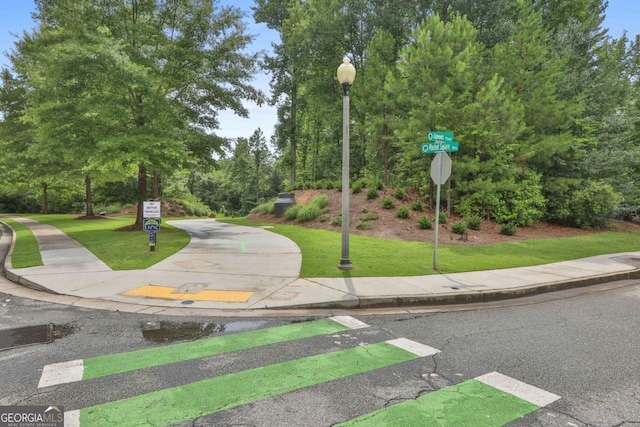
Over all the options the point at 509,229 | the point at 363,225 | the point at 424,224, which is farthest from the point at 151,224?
the point at 509,229

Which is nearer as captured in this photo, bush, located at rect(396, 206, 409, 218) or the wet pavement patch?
the wet pavement patch

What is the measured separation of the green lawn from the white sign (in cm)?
115

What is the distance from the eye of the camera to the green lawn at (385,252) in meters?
8.50

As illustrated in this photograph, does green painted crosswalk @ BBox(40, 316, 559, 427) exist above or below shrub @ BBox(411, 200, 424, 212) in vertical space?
below

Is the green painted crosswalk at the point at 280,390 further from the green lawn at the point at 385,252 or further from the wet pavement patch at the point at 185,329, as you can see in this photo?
the green lawn at the point at 385,252

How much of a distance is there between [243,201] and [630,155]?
49.1 m

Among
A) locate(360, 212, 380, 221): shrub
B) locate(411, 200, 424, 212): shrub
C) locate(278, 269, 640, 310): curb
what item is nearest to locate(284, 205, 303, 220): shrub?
locate(360, 212, 380, 221): shrub

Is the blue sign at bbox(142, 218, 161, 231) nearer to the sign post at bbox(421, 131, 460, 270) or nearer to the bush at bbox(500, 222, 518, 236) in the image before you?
the sign post at bbox(421, 131, 460, 270)

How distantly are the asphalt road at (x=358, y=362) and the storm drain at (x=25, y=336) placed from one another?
15 centimetres

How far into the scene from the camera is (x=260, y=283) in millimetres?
7035

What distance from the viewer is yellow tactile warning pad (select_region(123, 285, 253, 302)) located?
6031 mm

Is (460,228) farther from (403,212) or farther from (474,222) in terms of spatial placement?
(403,212)

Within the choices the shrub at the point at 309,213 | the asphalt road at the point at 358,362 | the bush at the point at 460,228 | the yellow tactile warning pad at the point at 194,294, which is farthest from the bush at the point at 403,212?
the yellow tactile warning pad at the point at 194,294


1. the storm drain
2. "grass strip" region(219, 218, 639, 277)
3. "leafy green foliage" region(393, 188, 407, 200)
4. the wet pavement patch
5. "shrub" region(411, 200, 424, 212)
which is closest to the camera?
the storm drain
